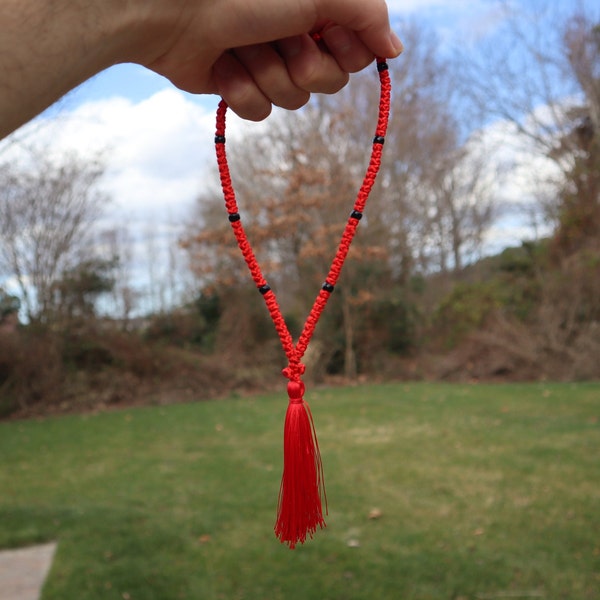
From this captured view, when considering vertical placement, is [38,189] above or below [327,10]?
above

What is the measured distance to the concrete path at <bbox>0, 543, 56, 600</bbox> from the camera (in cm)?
396

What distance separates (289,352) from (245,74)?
0.51 m

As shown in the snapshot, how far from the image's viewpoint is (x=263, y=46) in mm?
1159

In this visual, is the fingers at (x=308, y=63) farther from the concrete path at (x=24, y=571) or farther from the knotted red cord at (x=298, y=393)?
the concrete path at (x=24, y=571)

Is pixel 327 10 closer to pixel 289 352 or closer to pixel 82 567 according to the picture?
pixel 289 352

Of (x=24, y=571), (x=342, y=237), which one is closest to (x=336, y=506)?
(x=24, y=571)

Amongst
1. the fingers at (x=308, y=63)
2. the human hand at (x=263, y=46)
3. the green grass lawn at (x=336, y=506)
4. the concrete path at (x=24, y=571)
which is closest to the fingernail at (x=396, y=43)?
the human hand at (x=263, y=46)

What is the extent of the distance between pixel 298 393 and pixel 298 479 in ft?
0.54

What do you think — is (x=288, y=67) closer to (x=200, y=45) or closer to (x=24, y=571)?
(x=200, y=45)

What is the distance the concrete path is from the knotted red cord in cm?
334

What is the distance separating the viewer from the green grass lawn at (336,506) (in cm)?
392

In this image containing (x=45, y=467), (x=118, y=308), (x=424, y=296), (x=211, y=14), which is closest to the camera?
(x=211, y=14)

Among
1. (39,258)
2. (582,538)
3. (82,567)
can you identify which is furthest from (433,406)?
(39,258)

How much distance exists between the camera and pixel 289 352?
46.7 inches
